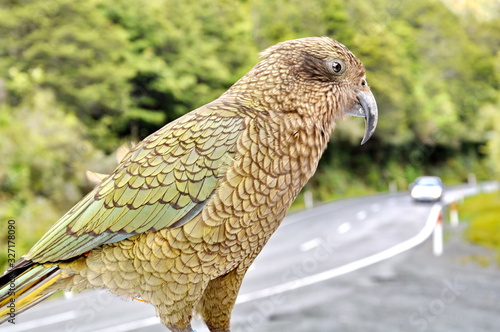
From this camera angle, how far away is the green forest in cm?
816

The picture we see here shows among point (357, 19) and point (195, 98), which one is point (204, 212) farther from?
point (357, 19)

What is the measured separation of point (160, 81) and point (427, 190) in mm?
15415

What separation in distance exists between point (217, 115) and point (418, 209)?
846 inches

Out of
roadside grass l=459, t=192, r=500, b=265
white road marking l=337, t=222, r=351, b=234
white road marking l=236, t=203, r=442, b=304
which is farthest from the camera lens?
white road marking l=337, t=222, r=351, b=234

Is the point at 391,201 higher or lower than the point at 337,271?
lower

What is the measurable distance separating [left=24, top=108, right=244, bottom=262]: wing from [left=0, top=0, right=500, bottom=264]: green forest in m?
0.70

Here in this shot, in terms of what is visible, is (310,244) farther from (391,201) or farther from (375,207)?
(391,201)

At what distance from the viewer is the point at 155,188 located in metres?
1.20

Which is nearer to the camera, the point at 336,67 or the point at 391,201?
the point at 336,67

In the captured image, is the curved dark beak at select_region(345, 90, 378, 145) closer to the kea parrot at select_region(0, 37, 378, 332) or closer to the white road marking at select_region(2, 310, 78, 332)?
the kea parrot at select_region(0, 37, 378, 332)

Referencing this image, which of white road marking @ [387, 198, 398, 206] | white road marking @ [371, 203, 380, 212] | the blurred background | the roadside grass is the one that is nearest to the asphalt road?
the roadside grass

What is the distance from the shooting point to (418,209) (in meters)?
21.2

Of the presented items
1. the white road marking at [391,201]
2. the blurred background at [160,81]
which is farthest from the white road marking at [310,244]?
the white road marking at [391,201]

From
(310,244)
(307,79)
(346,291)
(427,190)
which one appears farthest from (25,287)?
(427,190)
